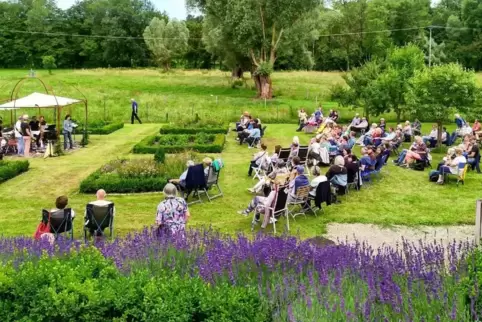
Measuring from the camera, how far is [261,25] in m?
35.2

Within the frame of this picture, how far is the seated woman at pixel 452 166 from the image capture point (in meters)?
13.0

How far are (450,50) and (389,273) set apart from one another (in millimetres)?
62085

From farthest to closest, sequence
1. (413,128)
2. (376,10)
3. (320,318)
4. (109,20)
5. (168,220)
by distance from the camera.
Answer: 1. (109,20)
2. (376,10)
3. (413,128)
4. (168,220)
5. (320,318)

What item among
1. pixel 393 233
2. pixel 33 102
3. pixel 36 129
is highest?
pixel 33 102

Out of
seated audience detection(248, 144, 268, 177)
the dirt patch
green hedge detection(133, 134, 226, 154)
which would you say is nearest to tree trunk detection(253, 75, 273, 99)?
green hedge detection(133, 134, 226, 154)

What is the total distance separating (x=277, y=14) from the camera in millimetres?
34719

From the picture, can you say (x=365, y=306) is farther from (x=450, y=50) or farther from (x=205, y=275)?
(x=450, y=50)

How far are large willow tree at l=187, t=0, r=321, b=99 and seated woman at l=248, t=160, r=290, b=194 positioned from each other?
22.5m

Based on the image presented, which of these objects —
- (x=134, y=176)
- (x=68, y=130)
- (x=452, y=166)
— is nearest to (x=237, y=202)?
(x=134, y=176)

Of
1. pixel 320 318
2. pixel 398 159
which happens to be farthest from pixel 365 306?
pixel 398 159

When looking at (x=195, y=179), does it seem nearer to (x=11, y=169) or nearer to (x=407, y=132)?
(x=11, y=169)

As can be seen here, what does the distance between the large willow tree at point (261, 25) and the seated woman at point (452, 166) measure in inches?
914

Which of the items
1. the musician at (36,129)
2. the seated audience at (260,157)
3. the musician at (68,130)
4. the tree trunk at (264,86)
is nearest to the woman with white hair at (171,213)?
the seated audience at (260,157)

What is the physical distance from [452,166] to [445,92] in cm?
580
